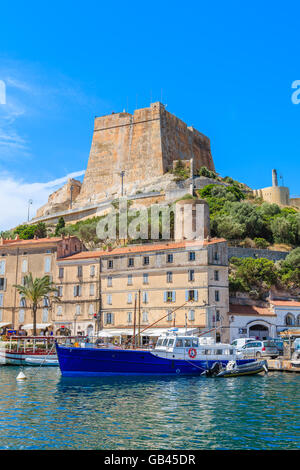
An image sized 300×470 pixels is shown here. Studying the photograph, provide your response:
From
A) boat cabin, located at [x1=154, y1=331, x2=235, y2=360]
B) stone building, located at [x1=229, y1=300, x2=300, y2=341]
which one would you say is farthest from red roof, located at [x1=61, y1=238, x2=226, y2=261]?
boat cabin, located at [x1=154, y1=331, x2=235, y2=360]

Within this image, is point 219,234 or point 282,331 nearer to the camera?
point 282,331

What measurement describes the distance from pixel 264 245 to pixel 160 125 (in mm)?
36561

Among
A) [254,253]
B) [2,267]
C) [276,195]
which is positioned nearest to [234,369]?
[254,253]

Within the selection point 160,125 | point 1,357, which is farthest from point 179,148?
point 1,357

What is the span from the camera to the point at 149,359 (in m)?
32.8

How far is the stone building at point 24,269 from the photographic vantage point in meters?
55.2

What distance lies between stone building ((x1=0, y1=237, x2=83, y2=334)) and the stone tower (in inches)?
1383

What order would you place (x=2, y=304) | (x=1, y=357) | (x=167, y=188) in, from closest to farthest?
1. (x=1, y=357)
2. (x=2, y=304)
3. (x=167, y=188)

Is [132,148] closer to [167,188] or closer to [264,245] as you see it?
[167,188]

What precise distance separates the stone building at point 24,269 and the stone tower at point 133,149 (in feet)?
115

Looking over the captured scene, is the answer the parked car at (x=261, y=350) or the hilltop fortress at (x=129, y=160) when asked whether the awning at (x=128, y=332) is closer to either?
the parked car at (x=261, y=350)

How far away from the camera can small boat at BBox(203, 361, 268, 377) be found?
33562 mm

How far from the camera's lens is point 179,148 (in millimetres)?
97750

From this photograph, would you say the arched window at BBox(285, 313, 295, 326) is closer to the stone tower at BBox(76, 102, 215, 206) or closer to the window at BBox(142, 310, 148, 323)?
the window at BBox(142, 310, 148, 323)
